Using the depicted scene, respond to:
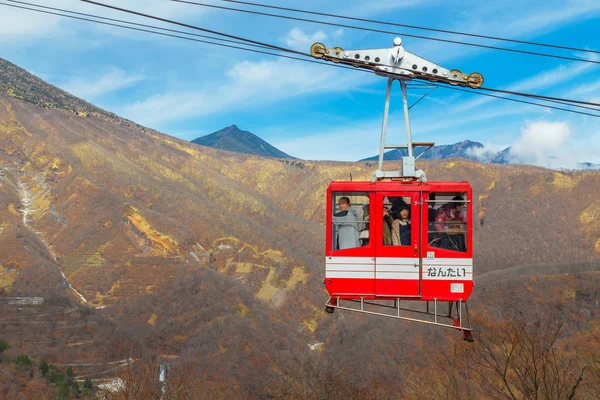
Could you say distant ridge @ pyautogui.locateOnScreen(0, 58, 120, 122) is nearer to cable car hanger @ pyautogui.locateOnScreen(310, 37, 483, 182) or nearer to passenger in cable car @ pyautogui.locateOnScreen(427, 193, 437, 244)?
cable car hanger @ pyautogui.locateOnScreen(310, 37, 483, 182)

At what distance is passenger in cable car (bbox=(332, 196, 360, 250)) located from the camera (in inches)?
477

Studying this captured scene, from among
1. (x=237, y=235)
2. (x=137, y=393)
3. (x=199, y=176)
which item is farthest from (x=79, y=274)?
(x=137, y=393)

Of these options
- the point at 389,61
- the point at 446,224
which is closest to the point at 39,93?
the point at 389,61

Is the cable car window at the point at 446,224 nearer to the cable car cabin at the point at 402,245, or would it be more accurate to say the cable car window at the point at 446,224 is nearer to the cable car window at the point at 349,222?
the cable car cabin at the point at 402,245

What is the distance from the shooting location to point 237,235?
424 feet

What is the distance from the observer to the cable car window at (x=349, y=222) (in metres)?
12.1

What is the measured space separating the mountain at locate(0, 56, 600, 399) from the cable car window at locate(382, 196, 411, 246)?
3035cm

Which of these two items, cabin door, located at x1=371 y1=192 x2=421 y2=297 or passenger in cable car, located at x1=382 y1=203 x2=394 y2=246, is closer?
cabin door, located at x1=371 y1=192 x2=421 y2=297

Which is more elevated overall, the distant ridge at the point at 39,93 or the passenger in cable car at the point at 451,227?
the distant ridge at the point at 39,93

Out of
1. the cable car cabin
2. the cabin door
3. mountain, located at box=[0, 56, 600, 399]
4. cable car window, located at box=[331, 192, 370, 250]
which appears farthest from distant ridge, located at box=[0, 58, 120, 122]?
the cabin door

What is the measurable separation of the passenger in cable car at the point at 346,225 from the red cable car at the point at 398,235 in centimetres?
2

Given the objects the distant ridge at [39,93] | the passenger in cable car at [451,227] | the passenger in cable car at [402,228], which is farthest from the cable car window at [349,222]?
the distant ridge at [39,93]

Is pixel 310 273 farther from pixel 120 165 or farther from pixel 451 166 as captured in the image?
pixel 451 166

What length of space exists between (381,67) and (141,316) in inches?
3745
